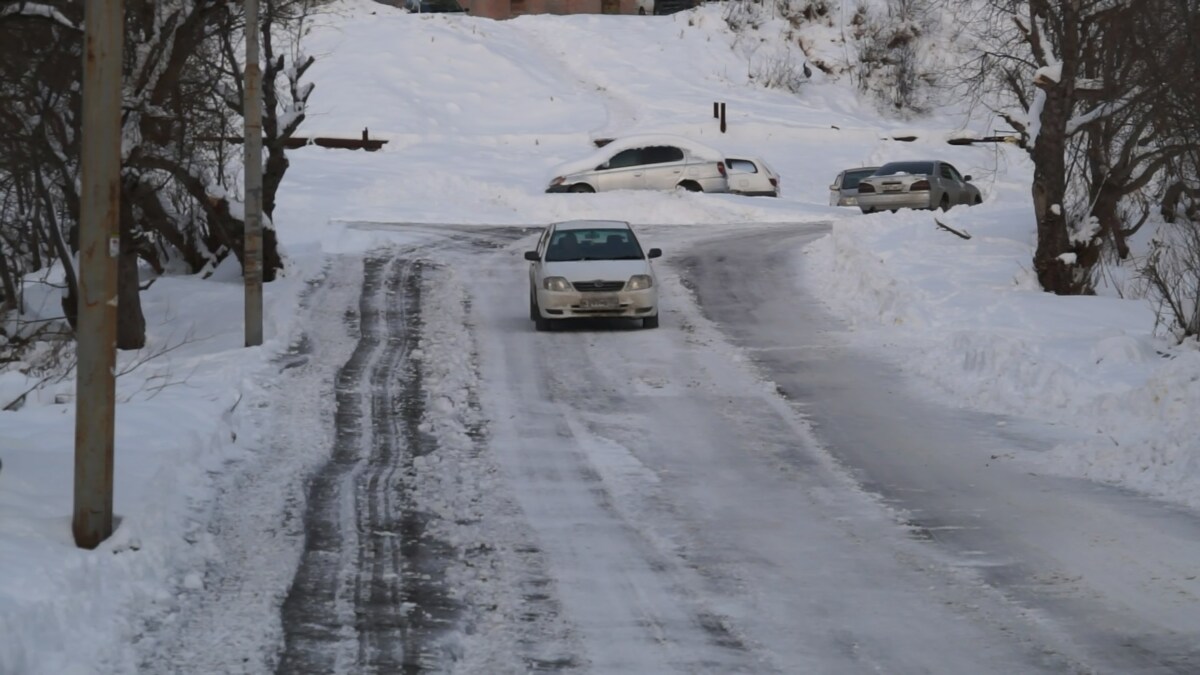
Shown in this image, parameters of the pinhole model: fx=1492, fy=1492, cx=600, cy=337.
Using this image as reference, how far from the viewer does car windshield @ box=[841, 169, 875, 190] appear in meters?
37.4

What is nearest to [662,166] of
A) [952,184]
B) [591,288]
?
[952,184]

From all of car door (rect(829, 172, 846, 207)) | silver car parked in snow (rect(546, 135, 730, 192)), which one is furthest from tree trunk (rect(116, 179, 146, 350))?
car door (rect(829, 172, 846, 207))

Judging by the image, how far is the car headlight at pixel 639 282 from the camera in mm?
19562

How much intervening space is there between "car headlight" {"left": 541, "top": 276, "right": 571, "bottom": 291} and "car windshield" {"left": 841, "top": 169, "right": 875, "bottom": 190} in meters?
19.2

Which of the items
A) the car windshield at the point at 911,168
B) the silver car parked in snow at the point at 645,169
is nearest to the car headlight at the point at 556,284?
the silver car parked in snow at the point at 645,169

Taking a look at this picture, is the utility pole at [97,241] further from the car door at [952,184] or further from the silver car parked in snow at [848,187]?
the silver car parked in snow at [848,187]

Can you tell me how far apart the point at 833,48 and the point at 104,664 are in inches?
2121

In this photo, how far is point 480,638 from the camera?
775 cm

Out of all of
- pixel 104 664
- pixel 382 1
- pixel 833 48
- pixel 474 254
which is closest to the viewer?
pixel 104 664

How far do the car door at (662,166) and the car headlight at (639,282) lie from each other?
16.0 m

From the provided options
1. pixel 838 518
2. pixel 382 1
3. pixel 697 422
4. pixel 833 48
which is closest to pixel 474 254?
pixel 697 422

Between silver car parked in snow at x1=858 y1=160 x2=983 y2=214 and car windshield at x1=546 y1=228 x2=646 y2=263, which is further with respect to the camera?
silver car parked in snow at x1=858 y1=160 x2=983 y2=214

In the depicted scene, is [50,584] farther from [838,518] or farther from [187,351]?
[187,351]

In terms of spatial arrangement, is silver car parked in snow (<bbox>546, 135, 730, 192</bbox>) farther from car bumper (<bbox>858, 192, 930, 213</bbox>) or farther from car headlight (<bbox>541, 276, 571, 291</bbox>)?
car headlight (<bbox>541, 276, 571, 291</bbox>)
